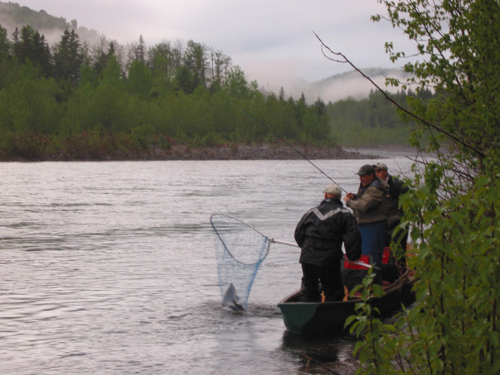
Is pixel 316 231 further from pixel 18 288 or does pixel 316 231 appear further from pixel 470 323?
pixel 18 288

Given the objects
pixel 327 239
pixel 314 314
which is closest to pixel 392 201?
pixel 327 239

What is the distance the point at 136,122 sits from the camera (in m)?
90.8

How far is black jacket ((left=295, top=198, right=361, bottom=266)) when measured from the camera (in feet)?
24.3

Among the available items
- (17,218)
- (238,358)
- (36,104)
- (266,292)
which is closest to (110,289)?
(266,292)

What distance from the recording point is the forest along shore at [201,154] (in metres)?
69.9

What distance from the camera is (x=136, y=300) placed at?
10422 mm

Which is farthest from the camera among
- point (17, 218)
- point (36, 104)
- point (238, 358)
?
point (36, 104)

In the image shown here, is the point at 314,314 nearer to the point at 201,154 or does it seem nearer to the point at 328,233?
the point at 328,233

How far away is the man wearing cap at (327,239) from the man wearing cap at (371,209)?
0.91 metres

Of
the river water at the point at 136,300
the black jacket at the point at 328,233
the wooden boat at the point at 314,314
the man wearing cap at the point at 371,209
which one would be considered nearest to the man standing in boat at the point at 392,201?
the man wearing cap at the point at 371,209

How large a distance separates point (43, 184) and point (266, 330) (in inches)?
1195

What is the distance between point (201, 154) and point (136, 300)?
74590 millimetres

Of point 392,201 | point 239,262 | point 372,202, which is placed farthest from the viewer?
point 392,201

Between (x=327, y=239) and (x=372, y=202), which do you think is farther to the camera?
(x=372, y=202)
